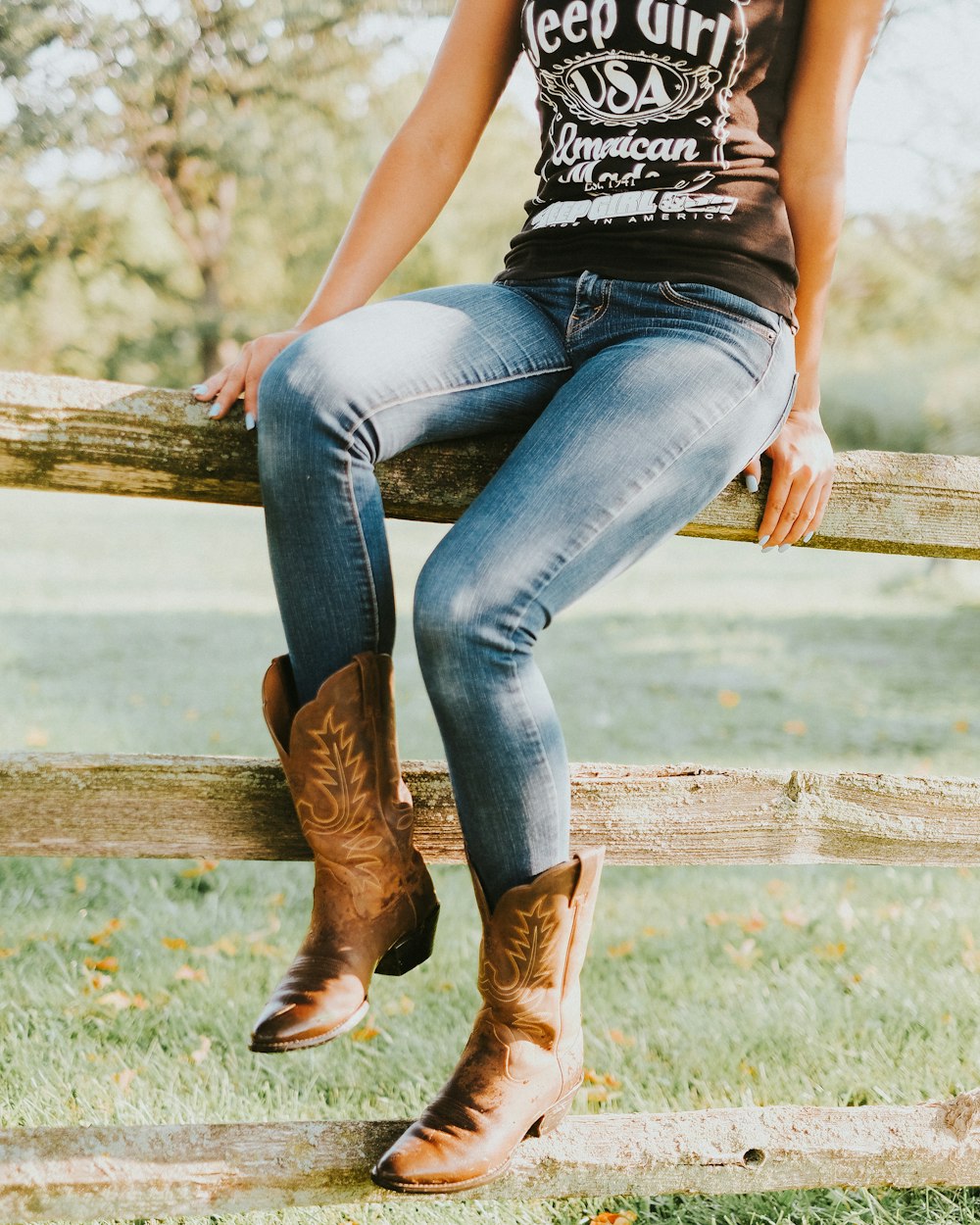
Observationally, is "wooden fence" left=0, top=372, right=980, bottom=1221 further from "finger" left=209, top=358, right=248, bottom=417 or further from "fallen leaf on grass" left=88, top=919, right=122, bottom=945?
"fallen leaf on grass" left=88, top=919, right=122, bottom=945

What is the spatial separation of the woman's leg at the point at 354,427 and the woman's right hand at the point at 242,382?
0.30 feet

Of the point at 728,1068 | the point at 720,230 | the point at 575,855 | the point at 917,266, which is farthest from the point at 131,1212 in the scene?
the point at 917,266

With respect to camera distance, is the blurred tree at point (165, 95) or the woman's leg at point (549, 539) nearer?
the woman's leg at point (549, 539)

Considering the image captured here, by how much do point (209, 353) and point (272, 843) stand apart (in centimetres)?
2159

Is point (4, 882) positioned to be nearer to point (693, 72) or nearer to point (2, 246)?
point (693, 72)

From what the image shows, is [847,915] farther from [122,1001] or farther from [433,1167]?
[433,1167]

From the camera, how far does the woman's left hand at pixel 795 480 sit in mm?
1614

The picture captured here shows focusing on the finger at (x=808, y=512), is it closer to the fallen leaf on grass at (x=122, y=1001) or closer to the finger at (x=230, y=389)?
the finger at (x=230, y=389)

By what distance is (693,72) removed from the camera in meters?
1.57

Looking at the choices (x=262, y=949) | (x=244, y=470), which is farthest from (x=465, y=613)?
(x=262, y=949)

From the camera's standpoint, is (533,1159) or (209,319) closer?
(533,1159)

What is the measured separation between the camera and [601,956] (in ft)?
9.92

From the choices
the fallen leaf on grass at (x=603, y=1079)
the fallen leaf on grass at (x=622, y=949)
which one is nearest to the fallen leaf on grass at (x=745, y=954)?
the fallen leaf on grass at (x=622, y=949)

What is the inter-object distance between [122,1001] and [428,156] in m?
1.95
